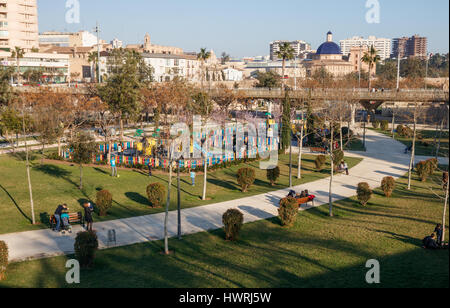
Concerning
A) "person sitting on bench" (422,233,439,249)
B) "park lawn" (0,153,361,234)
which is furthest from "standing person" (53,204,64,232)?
"person sitting on bench" (422,233,439,249)

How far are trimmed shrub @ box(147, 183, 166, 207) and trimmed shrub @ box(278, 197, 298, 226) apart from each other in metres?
6.65

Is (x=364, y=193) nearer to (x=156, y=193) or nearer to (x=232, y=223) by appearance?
(x=232, y=223)

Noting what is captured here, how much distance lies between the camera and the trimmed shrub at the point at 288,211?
64.1 ft

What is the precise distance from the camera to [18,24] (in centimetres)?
9656

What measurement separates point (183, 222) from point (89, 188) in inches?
337

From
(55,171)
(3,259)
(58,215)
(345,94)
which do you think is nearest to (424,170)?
(345,94)

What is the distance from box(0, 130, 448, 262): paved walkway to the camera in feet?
55.4

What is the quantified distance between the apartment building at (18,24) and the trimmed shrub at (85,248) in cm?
9219

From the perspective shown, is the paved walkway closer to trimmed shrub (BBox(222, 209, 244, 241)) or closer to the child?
the child

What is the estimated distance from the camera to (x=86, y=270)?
1480 centimetres
